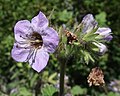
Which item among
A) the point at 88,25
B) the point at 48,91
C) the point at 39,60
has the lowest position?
the point at 48,91

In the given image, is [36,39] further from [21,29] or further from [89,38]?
[89,38]

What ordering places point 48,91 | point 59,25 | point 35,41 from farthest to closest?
point 59,25 < point 48,91 < point 35,41

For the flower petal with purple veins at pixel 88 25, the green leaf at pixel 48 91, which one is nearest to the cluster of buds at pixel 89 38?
the flower petal with purple veins at pixel 88 25

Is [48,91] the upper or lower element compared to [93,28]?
lower

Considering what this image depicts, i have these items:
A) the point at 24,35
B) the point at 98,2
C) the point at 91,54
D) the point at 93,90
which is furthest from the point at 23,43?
the point at 98,2

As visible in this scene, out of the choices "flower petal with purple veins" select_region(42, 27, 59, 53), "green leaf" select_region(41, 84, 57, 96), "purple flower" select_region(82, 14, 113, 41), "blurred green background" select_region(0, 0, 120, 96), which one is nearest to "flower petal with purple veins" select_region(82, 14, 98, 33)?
"purple flower" select_region(82, 14, 113, 41)

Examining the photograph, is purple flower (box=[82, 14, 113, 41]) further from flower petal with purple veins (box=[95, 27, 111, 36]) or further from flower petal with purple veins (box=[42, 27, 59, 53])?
flower petal with purple veins (box=[42, 27, 59, 53])

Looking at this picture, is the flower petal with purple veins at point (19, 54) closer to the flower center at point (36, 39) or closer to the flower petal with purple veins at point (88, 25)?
the flower center at point (36, 39)

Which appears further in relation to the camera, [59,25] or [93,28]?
[59,25]

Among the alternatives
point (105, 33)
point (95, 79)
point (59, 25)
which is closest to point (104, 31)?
point (105, 33)
